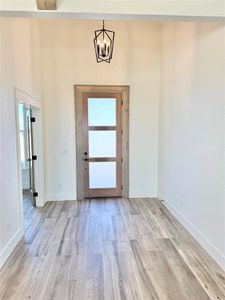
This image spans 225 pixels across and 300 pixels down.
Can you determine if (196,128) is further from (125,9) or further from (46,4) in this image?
(46,4)

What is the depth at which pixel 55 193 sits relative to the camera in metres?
5.33

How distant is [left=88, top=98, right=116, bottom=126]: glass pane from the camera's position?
17.1 feet

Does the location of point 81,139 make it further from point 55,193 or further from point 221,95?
point 221,95

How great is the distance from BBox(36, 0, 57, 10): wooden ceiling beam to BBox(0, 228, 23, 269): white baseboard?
2706mm

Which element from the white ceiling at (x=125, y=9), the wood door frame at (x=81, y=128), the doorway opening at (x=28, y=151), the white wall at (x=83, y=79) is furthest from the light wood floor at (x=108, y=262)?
the white ceiling at (x=125, y=9)

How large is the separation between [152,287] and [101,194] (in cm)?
315

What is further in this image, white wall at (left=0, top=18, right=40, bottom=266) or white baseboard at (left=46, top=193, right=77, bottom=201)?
white baseboard at (left=46, top=193, right=77, bottom=201)

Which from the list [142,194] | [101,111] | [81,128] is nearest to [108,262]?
[142,194]

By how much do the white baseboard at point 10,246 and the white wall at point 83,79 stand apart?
1904 millimetres

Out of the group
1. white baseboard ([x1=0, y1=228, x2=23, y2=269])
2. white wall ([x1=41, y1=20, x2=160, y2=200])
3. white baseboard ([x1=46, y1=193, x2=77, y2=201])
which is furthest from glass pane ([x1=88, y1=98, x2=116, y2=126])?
white baseboard ([x1=0, y1=228, x2=23, y2=269])

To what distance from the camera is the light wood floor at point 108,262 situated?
7.70ft

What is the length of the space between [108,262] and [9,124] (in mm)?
2169

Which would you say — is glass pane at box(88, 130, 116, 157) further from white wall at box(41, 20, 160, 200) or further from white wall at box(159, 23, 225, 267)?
white wall at box(159, 23, 225, 267)

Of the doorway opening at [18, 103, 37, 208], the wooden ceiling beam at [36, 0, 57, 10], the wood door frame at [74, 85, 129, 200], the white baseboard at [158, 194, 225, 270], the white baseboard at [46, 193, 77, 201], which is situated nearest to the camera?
the wooden ceiling beam at [36, 0, 57, 10]
